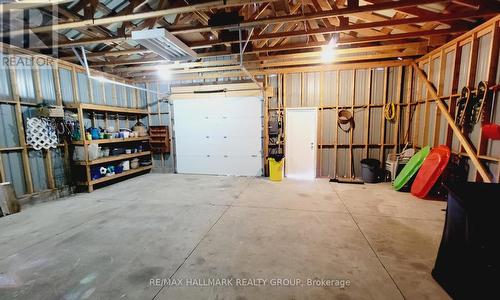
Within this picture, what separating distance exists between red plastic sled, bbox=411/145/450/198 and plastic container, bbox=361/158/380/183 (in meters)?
1.06

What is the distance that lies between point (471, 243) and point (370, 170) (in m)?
4.35

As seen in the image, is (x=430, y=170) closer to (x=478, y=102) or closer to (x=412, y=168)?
(x=412, y=168)

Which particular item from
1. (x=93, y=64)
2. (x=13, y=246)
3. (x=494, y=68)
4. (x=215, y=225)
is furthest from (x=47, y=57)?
(x=494, y=68)

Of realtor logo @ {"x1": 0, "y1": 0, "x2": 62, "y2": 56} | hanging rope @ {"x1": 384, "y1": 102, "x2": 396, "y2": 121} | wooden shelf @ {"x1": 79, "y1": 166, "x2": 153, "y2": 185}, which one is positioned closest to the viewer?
realtor logo @ {"x1": 0, "y1": 0, "x2": 62, "y2": 56}

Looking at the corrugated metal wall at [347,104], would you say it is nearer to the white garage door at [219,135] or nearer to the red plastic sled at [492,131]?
the white garage door at [219,135]

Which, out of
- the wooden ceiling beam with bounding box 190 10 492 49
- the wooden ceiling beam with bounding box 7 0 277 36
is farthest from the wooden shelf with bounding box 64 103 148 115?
the wooden ceiling beam with bounding box 190 10 492 49

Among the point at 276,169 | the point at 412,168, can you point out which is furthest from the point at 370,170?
the point at 276,169

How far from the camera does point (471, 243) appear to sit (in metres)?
1.87

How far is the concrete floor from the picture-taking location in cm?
218

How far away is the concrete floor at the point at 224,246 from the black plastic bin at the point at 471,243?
0.24m

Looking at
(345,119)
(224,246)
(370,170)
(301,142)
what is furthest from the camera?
(301,142)

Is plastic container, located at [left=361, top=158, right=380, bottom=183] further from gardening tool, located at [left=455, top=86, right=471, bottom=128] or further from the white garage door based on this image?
the white garage door

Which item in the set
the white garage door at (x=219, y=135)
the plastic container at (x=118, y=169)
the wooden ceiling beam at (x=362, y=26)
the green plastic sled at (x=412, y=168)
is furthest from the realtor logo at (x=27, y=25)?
the green plastic sled at (x=412, y=168)

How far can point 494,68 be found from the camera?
138 inches
